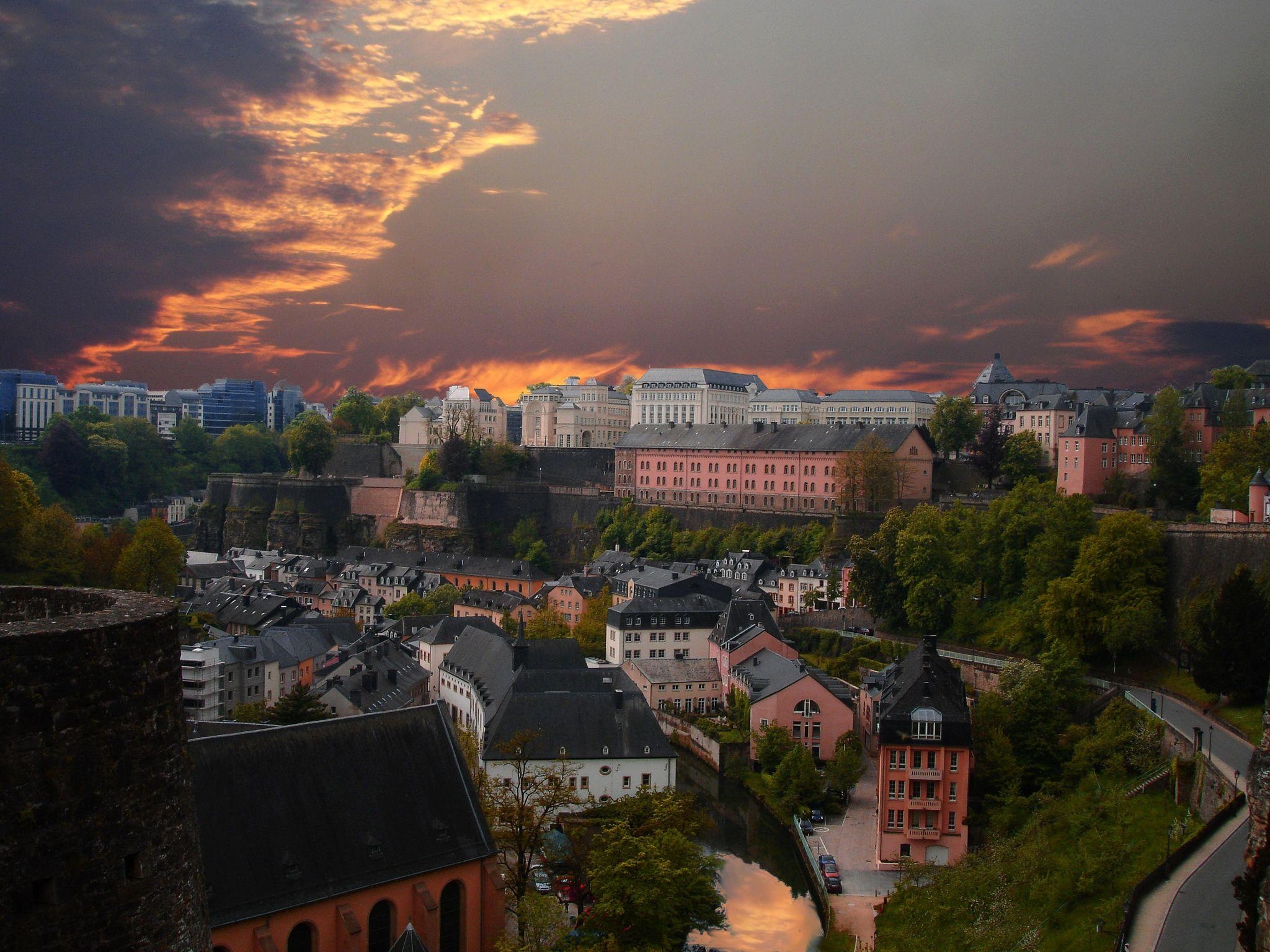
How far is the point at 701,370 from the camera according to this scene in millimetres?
91188

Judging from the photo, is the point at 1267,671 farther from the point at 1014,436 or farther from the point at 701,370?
the point at 701,370

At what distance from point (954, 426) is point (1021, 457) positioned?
11350 millimetres

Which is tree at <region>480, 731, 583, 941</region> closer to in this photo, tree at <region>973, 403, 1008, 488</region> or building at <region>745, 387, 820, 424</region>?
tree at <region>973, 403, 1008, 488</region>

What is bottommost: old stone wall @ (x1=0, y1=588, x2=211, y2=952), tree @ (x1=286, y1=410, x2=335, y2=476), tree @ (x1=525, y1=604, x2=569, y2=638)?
tree @ (x1=525, y1=604, x2=569, y2=638)

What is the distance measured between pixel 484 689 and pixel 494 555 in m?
42.1

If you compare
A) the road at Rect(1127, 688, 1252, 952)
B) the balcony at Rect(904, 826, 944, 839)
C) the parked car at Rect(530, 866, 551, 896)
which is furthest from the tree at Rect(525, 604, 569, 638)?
the road at Rect(1127, 688, 1252, 952)

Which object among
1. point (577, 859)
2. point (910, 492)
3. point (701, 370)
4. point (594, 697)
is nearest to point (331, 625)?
point (594, 697)

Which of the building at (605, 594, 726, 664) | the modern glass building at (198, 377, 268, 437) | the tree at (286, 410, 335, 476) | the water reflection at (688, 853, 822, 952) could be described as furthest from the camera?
the modern glass building at (198, 377, 268, 437)

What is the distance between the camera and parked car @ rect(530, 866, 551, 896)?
21.5m

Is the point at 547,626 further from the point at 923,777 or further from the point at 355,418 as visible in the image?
the point at 355,418

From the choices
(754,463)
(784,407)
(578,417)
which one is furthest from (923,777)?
(578,417)

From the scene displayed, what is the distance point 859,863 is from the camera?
991 inches

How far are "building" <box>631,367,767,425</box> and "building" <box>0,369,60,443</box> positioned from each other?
223 ft

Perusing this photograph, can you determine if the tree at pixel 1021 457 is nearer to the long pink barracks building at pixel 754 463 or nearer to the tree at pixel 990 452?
the tree at pixel 990 452
